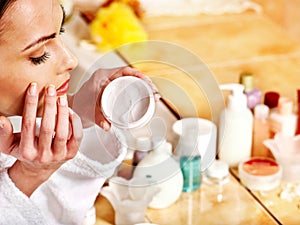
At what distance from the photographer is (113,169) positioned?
1173 millimetres

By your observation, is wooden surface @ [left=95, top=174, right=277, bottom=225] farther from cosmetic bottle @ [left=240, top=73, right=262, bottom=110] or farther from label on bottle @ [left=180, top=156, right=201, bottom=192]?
cosmetic bottle @ [left=240, top=73, right=262, bottom=110]

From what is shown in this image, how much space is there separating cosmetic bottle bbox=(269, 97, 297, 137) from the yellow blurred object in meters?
0.46

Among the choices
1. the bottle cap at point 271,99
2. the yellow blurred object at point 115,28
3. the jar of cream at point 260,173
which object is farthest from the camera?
the yellow blurred object at point 115,28

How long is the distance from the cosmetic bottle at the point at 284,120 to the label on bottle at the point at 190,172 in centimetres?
19

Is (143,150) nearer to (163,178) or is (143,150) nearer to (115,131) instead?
(163,178)

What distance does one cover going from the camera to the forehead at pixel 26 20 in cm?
91

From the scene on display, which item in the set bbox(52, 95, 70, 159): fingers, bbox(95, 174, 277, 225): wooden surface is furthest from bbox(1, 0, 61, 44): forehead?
bbox(95, 174, 277, 225): wooden surface

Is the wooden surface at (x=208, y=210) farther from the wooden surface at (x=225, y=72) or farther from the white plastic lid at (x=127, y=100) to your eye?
the white plastic lid at (x=127, y=100)

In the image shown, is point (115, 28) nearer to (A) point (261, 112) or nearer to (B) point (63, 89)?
(A) point (261, 112)

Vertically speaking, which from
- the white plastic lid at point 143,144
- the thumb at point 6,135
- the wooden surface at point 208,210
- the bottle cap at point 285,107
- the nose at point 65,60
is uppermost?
the nose at point 65,60

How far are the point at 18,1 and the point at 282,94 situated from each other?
0.79 m

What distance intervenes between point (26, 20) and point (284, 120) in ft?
2.05

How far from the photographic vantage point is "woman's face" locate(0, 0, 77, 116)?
92cm

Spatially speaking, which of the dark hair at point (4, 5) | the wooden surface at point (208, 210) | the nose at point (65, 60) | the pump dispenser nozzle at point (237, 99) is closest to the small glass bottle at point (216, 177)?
the wooden surface at point (208, 210)
